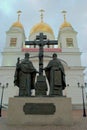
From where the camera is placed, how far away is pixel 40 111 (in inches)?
295

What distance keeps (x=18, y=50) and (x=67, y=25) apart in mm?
13176

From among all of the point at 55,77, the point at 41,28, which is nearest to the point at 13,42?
the point at 41,28

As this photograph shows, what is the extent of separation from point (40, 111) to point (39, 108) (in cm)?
14

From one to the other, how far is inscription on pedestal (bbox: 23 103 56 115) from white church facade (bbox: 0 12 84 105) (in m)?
25.4

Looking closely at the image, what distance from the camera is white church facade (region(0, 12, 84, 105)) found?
33.3 m

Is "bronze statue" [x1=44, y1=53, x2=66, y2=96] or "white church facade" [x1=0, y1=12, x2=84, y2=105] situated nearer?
"bronze statue" [x1=44, y1=53, x2=66, y2=96]

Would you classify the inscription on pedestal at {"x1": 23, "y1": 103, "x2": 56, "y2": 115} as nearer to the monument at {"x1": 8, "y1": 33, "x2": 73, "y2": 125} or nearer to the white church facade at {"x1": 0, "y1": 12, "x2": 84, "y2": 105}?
the monument at {"x1": 8, "y1": 33, "x2": 73, "y2": 125}

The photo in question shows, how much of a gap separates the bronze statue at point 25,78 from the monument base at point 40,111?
1.93 ft

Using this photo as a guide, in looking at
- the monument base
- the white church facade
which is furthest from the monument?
the white church facade

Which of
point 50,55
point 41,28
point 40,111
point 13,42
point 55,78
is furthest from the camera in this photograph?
point 41,28

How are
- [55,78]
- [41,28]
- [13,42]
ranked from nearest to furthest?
1. [55,78]
2. [13,42]
3. [41,28]

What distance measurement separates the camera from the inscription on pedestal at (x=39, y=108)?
748 cm

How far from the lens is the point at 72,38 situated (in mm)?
39031

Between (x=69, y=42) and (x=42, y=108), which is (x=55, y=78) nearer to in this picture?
(x=42, y=108)
